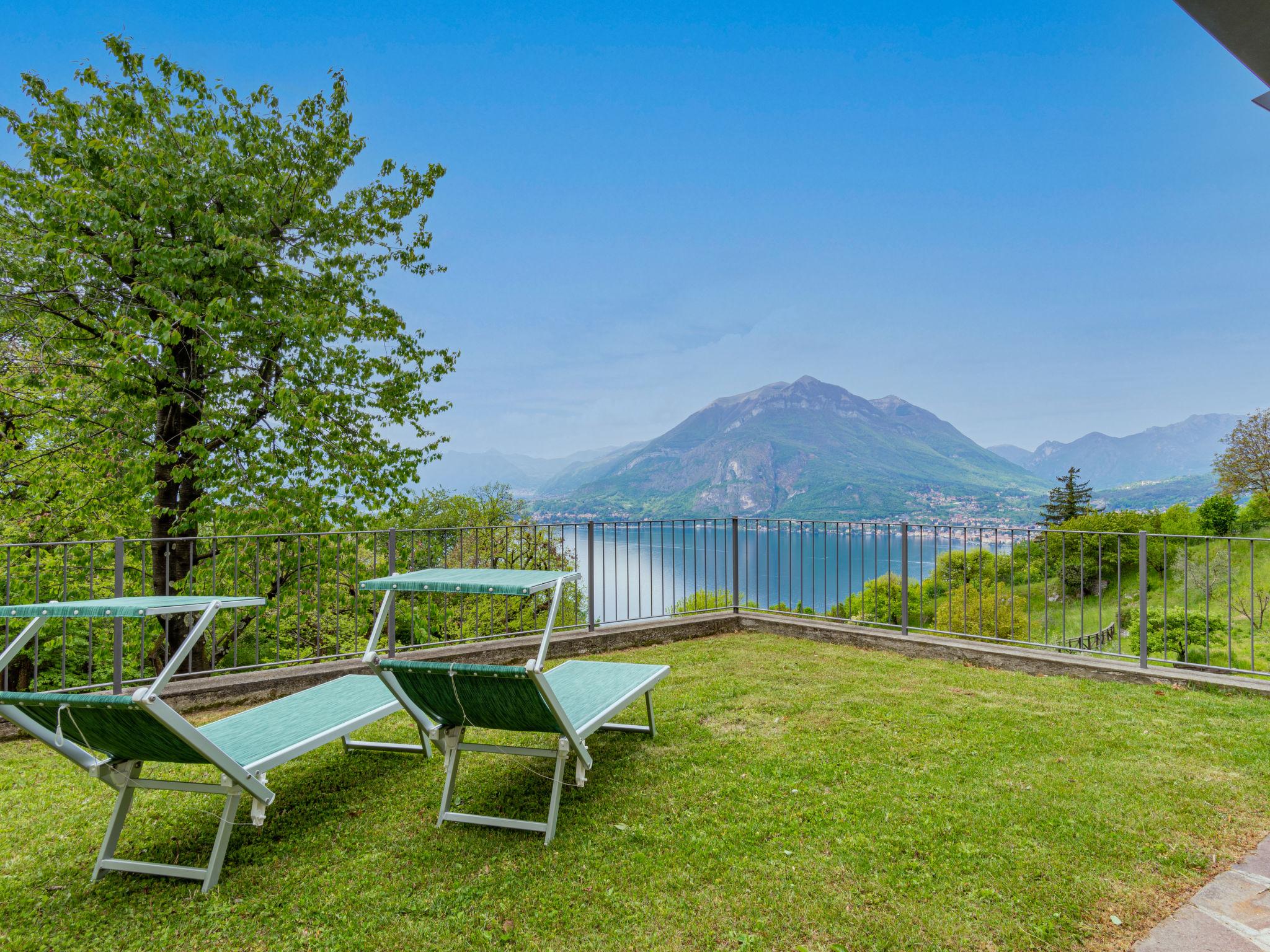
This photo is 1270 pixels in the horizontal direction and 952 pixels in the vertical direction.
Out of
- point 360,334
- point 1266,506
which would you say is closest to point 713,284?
point 1266,506

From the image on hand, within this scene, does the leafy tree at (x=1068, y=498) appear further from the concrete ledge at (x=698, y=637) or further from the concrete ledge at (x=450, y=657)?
the concrete ledge at (x=450, y=657)

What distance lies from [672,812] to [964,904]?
3.95 feet

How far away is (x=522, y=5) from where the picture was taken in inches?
1246

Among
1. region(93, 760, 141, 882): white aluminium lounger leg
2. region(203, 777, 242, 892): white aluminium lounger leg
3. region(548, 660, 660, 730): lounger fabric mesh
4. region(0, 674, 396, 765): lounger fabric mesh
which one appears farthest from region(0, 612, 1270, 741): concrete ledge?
region(203, 777, 242, 892): white aluminium lounger leg

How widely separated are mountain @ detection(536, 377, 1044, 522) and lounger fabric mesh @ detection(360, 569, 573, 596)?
55.9 metres

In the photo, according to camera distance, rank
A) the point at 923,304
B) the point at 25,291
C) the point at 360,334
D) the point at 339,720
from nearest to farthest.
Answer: the point at 339,720
the point at 25,291
the point at 360,334
the point at 923,304

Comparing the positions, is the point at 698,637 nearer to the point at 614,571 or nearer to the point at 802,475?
the point at 614,571

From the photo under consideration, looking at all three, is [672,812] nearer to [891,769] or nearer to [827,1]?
[891,769]

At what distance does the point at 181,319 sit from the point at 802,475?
117581mm

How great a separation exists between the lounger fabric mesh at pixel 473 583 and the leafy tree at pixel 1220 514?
46.0m

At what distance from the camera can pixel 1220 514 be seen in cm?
3606

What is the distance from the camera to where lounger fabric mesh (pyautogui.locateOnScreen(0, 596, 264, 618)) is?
227 cm

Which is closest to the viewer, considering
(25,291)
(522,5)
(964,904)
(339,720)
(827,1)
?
(964,904)

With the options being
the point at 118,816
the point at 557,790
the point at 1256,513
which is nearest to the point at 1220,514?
the point at 1256,513
